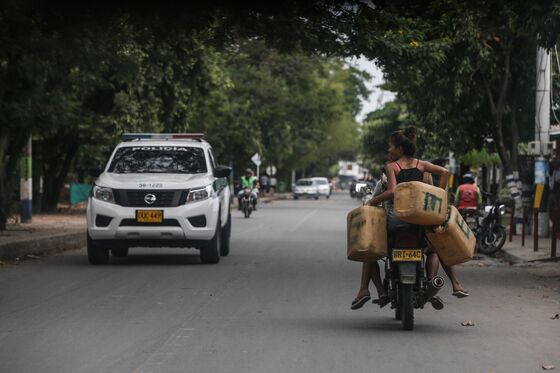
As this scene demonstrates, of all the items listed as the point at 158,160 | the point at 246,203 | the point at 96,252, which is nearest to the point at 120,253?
the point at 96,252

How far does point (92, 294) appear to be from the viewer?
44.2ft

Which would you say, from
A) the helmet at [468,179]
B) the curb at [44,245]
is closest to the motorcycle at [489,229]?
the helmet at [468,179]

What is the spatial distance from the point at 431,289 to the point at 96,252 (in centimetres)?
885

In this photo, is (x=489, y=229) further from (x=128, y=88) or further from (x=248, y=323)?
(x=128, y=88)

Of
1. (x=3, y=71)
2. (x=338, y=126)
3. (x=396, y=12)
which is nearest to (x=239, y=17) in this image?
(x=396, y=12)

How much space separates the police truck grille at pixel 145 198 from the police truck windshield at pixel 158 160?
98 cm

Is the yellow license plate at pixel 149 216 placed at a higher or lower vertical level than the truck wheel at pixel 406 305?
higher

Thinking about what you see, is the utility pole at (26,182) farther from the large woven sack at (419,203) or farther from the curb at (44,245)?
the large woven sack at (419,203)

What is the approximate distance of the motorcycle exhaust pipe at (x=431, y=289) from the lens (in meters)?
10.3

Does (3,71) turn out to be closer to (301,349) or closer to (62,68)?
(62,68)

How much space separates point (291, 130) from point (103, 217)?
5751 cm

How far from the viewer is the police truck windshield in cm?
1886

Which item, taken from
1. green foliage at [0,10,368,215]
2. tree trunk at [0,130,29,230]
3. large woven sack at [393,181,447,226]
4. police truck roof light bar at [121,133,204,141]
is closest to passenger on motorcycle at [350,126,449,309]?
large woven sack at [393,181,447,226]

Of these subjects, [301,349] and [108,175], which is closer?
[301,349]
